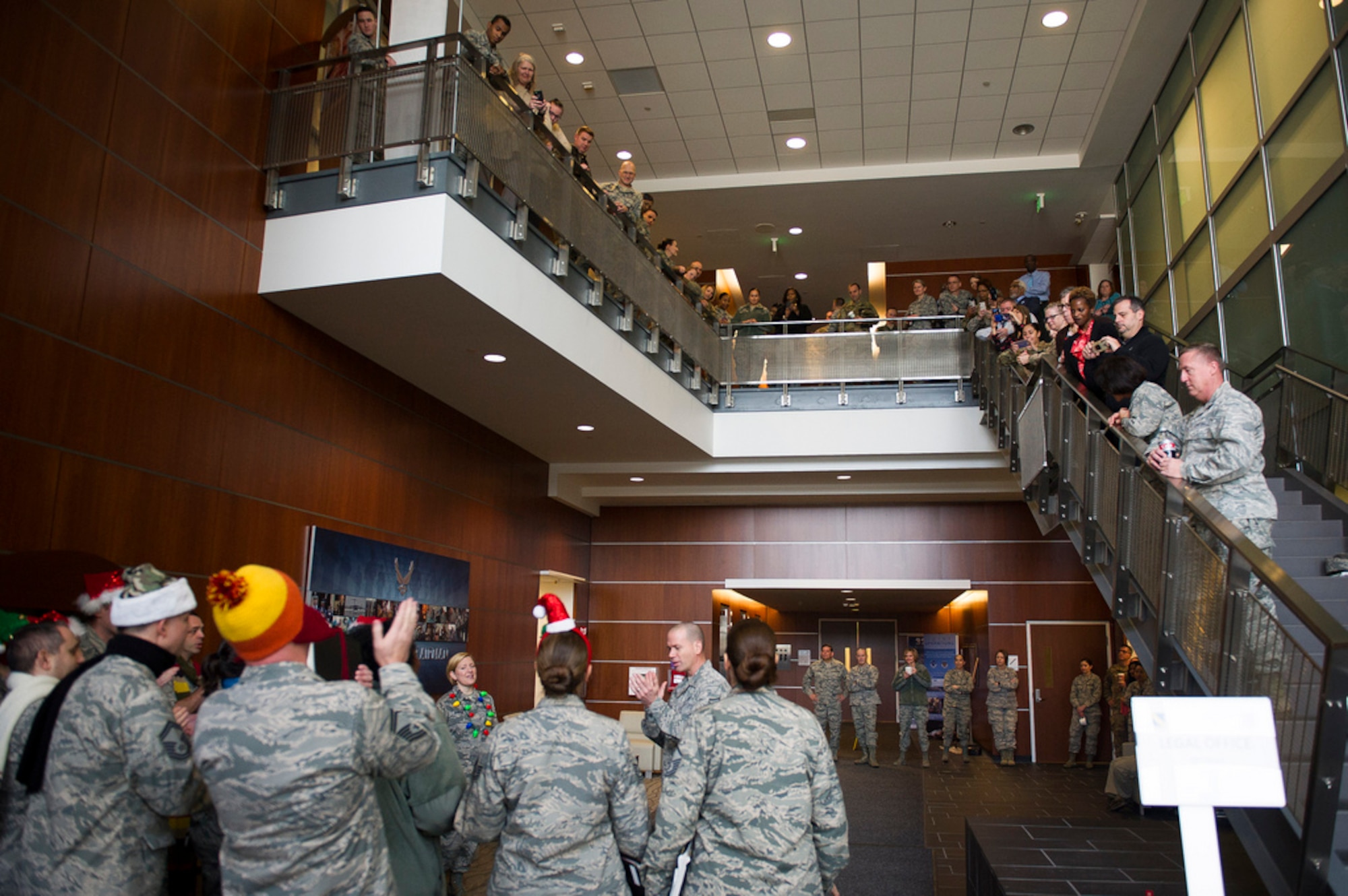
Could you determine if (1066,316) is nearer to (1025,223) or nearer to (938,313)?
(938,313)

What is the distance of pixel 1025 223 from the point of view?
1448 centimetres

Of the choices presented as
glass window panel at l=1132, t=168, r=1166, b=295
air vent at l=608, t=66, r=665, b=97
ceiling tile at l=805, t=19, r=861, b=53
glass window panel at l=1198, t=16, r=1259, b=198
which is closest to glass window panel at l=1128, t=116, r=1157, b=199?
glass window panel at l=1132, t=168, r=1166, b=295

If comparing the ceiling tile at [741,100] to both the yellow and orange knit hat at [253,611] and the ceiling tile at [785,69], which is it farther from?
the yellow and orange knit hat at [253,611]

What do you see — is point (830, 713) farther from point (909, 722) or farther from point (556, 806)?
point (556, 806)

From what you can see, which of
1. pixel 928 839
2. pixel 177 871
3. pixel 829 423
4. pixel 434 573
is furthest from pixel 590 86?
pixel 177 871

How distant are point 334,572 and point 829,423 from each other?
20.4ft

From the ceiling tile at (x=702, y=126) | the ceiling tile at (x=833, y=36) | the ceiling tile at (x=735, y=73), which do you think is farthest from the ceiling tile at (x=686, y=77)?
the ceiling tile at (x=833, y=36)

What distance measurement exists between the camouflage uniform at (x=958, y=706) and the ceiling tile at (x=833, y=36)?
8735 mm

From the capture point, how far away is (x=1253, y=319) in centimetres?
841

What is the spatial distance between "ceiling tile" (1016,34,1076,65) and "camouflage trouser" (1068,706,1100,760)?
839cm

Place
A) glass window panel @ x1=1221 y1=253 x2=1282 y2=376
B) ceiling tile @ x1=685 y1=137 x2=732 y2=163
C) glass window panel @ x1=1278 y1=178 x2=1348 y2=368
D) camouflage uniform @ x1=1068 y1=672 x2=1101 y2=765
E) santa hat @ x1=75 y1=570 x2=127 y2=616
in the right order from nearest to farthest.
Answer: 1. santa hat @ x1=75 y1=570 x2=127 y2=616
2. glass window panel @ x1=1278 y1=178 x2=1348 y2=368
3. glass window panel @ x1=1221 y1=253 x2=1282 y2=376
4. camouflage uniform @ x1=1068 y1=672 x2=1101 y2=765
5. ceiling tile @ x1=685 y1=137 x2=732 y2=163

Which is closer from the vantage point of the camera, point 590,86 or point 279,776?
point 279,776

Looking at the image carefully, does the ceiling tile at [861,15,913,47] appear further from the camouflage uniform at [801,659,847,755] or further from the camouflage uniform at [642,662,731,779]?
the camouflage uniform at [801,659,847,755]

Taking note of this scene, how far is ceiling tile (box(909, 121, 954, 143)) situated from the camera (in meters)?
12.1
